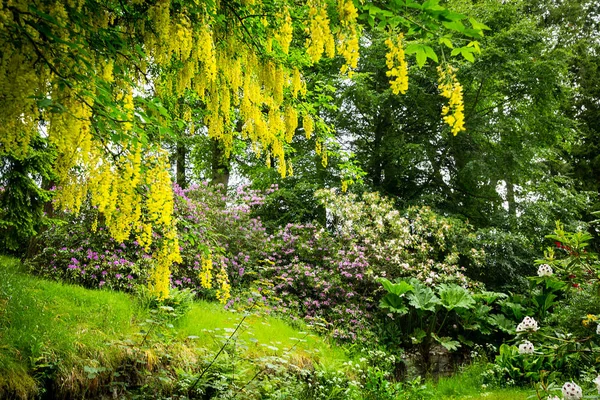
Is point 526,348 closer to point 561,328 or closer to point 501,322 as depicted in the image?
point 561,328

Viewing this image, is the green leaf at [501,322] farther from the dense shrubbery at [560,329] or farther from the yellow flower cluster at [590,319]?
the yellow flower cluster at [590,319]

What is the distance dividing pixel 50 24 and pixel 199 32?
3.46 ft

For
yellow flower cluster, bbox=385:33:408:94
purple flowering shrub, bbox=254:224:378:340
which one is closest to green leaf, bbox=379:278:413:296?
purple flowering shrub, bbox=254:224:378:340

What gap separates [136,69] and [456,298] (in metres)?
6.86

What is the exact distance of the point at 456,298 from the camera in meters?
7.88

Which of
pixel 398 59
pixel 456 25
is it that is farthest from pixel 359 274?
pixel 456 25

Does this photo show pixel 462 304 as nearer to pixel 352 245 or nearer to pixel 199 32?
pixel 352 245

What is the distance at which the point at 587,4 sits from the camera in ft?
48.6

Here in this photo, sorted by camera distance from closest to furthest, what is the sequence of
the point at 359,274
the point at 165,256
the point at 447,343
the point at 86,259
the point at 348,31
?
the point at 348,31, the point at 165,256, the point at 86,259, the point at 447,343, the point at 359,274

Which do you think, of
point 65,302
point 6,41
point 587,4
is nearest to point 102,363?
point 65,302

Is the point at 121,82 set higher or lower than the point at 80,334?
higher

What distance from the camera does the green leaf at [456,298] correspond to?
25.1 feet

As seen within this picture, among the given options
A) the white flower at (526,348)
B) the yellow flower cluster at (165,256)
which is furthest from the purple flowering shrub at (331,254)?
the white flower at (526,348)

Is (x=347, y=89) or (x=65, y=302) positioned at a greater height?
(x=347, y=89)
